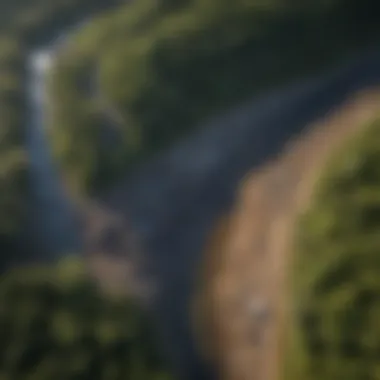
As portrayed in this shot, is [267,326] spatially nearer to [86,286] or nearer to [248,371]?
[248,371]

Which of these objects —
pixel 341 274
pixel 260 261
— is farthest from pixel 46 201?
pixel 341 274

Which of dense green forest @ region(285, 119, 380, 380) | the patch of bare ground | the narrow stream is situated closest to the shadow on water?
the patch of bare ground

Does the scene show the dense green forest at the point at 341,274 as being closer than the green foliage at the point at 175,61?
Yes

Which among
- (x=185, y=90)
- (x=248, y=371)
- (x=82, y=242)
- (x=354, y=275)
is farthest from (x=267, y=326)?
(x=185, y=90)

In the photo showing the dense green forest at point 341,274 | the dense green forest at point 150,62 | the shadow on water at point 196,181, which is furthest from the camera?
the dense green forest at point 150,62

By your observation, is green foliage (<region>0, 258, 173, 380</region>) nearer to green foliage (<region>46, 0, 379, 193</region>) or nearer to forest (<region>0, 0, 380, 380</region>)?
forest (<region>0, 0, 380, 380</region>)

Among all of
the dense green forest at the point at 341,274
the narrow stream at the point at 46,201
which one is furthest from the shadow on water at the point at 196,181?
the dense green forest at the point at 341,274

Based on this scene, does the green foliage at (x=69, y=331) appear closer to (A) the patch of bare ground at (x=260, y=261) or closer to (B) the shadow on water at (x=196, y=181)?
(B) the shadow on water at (x=196, y=181)
